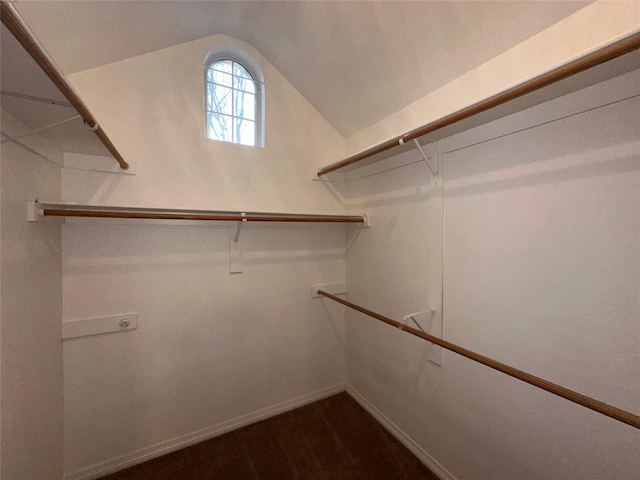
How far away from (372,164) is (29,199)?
2011 millimetres

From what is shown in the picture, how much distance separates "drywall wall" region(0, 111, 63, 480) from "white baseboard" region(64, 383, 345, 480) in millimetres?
182

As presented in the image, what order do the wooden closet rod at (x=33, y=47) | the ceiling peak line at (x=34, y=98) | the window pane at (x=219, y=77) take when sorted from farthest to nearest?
1. the window pane at (x=219, y=77)
2. the ceiling peak line at (x=34, y=98)
3. the wooden closet rod at (x=33, y=47)

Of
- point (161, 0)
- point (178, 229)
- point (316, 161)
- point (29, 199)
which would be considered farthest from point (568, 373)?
point (161, 0)

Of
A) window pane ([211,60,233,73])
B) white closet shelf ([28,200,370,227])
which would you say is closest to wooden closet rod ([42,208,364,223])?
white closet shelf ([28,200,370,227])

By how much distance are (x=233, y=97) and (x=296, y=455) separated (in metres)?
2.63

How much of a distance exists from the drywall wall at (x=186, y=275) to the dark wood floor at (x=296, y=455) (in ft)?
0.34

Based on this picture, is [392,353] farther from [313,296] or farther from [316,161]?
[316,161]

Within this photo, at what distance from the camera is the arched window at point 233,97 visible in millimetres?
1952

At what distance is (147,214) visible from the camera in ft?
4.79

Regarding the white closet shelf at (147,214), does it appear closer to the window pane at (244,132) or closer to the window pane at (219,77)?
the window pane at (244,132)

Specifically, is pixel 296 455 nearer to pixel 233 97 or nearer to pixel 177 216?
pixel 177 216

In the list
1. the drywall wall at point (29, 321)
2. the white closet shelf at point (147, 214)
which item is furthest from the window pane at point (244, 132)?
the drywall wall at point (29, 321)

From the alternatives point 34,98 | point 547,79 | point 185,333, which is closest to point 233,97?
point 34,98

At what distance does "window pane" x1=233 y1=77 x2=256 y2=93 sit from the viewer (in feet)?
6.72
